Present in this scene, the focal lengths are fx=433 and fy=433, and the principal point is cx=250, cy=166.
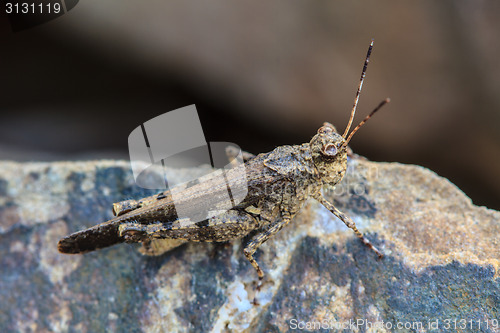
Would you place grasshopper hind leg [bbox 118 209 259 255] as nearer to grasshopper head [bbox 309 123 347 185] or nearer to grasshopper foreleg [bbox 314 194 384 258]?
grasshopper foreleg [bbox 314 194 384 258]

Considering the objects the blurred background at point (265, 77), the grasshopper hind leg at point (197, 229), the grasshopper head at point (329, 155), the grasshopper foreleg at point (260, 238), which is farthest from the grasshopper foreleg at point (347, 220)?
the blurred background at point (265, 77)

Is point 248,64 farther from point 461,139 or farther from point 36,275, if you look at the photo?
point 36,275

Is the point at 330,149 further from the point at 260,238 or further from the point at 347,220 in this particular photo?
the point at 260,238

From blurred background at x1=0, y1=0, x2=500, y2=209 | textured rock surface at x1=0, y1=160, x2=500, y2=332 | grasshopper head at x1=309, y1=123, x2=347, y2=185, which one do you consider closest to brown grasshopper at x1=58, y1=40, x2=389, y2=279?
grasshopper head at x1=309, y1=123, x2=347, y2=185

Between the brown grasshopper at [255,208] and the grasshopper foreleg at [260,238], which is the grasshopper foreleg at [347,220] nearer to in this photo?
the brown grasshopper at [255,208]

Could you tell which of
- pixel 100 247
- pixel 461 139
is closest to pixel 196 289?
pixel 100 247

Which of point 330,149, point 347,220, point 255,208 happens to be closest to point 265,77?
point 330,149
